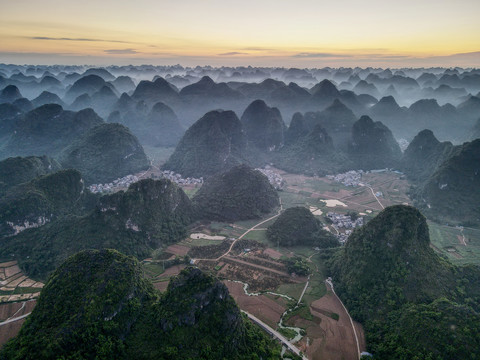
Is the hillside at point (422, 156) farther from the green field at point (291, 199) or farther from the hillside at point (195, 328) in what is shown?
the hillside at point (195, 328)

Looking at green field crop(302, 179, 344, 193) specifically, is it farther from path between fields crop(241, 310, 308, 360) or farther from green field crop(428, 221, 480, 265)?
path between fields crop(241, 310, 308, 360)

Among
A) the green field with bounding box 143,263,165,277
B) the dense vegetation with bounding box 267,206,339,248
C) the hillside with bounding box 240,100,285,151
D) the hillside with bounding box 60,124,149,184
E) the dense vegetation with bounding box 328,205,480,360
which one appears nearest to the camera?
the dense vegetation with bounding box 328,205,480,360

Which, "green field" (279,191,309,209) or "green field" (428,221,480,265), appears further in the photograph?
"green field" (279,191,309,209)

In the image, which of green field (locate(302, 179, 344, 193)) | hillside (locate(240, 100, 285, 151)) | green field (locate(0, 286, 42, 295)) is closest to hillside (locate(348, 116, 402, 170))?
green field (locate(302, 179, 344, 193))

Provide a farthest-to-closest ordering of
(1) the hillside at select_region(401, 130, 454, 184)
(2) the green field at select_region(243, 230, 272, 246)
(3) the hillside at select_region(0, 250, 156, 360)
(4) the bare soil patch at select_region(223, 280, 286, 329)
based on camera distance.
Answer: (1) the hillside at select_region(401, 130, 454, 184)
(2) the green field at select_region(243, 230, 272, 246)
(4) the bare soil patch at select_region(223, 280, 286, 329)
(3) the hillside at select_region(0, 250, 156, 360)

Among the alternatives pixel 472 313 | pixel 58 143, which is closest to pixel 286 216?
pixel 472 313

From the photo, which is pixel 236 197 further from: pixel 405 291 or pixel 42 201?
pixel 405 291

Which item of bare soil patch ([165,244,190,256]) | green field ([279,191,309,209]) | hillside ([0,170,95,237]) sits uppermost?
hillside ([0,170,95,237])
